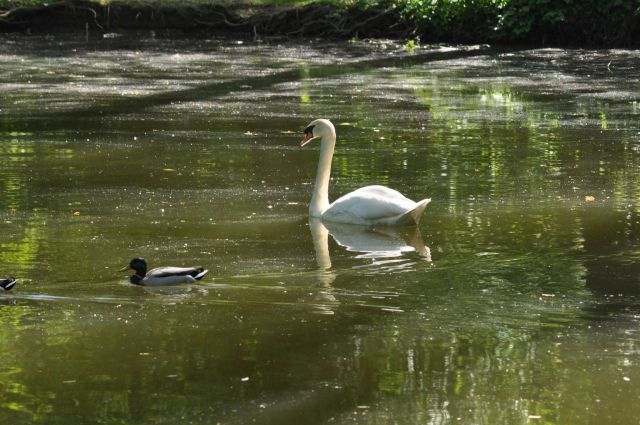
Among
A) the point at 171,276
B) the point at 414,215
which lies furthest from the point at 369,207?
the point at 171,276

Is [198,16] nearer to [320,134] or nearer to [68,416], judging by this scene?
[320,134]

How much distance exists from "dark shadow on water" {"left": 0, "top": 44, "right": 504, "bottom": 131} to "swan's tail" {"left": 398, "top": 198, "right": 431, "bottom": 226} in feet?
24.7

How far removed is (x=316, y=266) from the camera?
936cm

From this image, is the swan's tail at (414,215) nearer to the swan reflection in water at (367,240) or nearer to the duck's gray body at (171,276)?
the swan reflection in water at (367,240)

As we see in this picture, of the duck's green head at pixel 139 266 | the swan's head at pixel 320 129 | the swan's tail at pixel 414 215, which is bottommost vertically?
the swan's tail at pixel 414 215

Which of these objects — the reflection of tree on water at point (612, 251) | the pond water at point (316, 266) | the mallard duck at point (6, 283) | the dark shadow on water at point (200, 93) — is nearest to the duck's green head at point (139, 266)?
the pond water at point (316, 266)

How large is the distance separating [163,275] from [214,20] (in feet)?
91.7

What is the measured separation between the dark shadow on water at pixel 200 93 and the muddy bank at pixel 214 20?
424 centimetres

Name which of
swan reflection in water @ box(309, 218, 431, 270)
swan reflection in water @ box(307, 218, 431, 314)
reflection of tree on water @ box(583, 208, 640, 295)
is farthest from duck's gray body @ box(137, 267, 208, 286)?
reflection of tree on water @ box(583, 208, 640, 295)

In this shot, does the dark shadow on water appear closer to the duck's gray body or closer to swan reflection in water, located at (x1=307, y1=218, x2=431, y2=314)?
swan reflection in water, located at (x1=307, y1=218, x2=431, y2=314)

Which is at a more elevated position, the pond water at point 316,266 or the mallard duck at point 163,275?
the mallard duck at point 163,275

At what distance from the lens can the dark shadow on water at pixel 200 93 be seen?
690 inches

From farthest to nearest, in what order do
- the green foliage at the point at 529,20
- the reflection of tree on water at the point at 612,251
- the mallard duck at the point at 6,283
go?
the green foliage at the point at 529,20
the reflection of tree on water at the point at 612,251
the mallard duck at the point at 6,283

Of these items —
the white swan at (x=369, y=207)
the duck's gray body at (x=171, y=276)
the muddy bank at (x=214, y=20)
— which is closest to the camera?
the duck's gray body at (x=171, y=276)
